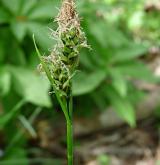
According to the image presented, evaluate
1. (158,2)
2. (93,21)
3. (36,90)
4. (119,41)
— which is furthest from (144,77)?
(158,2)

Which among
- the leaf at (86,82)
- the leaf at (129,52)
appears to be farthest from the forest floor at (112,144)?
the leaf at (129,52)

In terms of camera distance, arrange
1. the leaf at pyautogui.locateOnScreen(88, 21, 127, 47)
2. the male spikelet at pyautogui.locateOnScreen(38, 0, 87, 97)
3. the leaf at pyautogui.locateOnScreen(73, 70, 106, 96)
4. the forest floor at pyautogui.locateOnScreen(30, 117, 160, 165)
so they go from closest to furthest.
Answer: the male spikelet at pyautogui.locateOnScreen(38, 0, 87, 97)
the leaf at pyautogui.locateOnScreen(73, 70, 106, 96)
the leaf at pyautogui.locateOnScreen(88, 21, 127, 47)
the forest floor at pyautogui.locateOnScreen(30, 117, 160, 165)

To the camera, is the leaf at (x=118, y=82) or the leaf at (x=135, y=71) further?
the leaf at (x=135, y=71)

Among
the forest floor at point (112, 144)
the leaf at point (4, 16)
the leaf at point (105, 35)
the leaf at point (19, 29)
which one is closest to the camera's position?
the leaf at point (19, 29)

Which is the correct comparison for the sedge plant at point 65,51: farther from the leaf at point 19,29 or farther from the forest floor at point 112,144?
the forest floor at point 112,144

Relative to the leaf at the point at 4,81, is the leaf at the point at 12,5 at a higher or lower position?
higher

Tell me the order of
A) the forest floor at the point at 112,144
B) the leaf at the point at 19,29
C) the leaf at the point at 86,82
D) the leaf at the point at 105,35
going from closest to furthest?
the leaf at the point at 19,29 → the leaf at the point at 86,82 → the leaf at the point at 105,35 → the forest floor at the point at 112,144

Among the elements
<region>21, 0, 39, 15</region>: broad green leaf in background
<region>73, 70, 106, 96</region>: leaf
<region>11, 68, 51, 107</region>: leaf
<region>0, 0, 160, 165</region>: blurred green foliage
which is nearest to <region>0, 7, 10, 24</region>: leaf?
<region>0, 0, 160, 165</region>: blurred green foliage

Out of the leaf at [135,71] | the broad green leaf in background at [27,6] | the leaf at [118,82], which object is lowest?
the leaf at [118,82]

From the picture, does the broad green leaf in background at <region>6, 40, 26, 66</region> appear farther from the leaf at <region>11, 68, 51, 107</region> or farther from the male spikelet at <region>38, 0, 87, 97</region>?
the male spikelet at <region>38, 0, 87, 97</region>
